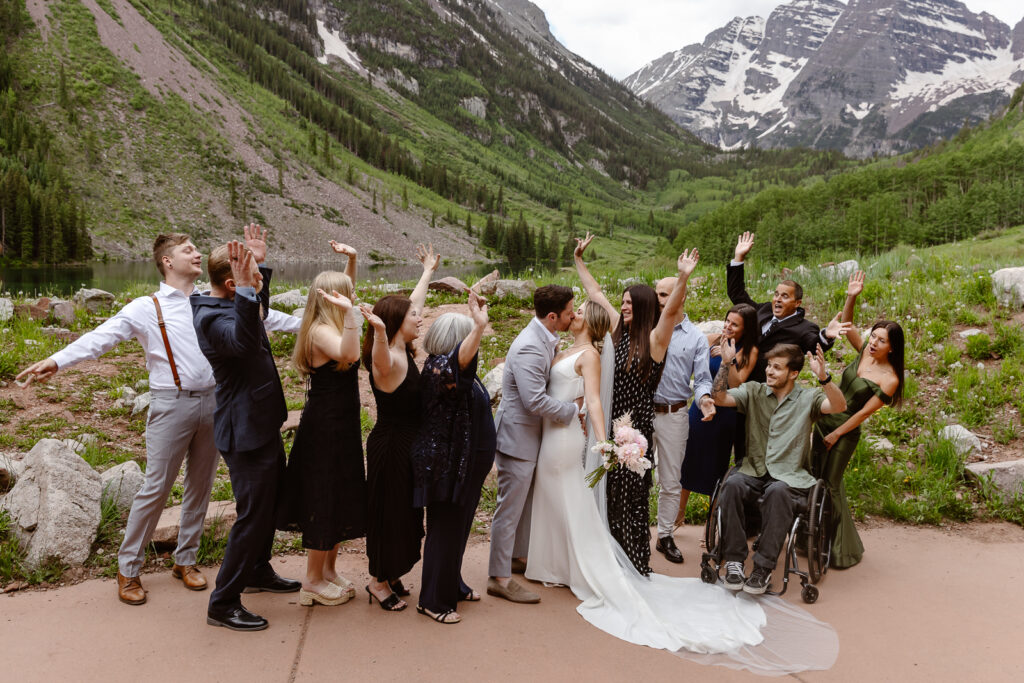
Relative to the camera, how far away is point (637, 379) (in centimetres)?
540

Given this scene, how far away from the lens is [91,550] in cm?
509

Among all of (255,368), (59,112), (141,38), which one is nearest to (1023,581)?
(255,368)

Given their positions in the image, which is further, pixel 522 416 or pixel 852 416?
pixel 852 416

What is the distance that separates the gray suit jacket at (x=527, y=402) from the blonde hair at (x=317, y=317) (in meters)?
1.31

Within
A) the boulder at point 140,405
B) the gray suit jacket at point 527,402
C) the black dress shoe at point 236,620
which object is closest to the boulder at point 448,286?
the boulder at point 140,405

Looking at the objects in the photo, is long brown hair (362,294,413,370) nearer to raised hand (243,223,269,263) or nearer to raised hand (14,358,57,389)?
raised hand (243,223,269,263)

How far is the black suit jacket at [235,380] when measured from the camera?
157 inches

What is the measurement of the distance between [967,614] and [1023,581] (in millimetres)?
1029

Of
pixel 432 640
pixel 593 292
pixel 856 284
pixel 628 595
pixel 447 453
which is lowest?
pixel 432 640

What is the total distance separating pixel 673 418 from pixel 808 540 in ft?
4.86

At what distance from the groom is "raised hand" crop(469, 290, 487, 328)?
46 centimetres

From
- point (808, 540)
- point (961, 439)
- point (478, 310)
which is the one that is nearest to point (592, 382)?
point (478, 310)

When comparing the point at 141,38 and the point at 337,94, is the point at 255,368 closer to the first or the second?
the point at 141,38

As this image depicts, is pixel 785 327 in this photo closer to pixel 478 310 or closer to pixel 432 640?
pixel 478 310
